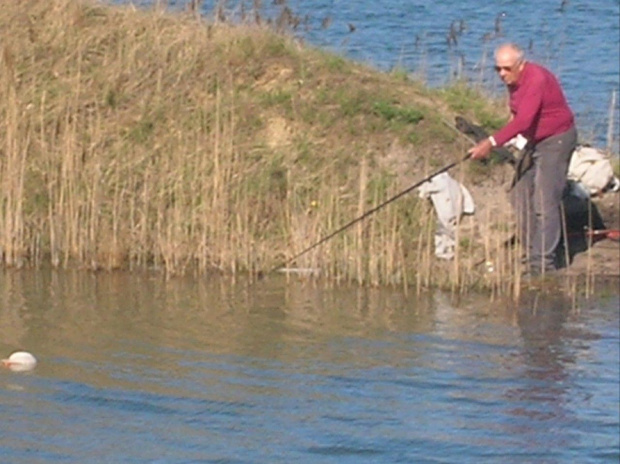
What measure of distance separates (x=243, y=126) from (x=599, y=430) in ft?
18.7

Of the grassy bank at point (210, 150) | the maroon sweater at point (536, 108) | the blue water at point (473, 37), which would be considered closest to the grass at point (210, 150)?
the grassy bank at point (210, 150)

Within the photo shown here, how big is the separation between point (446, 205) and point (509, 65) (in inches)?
Result: 58.4

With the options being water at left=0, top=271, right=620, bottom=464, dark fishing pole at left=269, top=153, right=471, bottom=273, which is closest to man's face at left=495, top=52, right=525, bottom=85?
dark fishing pole at left=269, top=153, right=471, bottom=273

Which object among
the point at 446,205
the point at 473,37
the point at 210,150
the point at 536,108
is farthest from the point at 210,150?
the point at 473,37

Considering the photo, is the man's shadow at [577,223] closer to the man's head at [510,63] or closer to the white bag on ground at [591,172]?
the white bag on ground at [591,172]

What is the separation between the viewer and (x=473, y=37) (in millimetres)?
16422

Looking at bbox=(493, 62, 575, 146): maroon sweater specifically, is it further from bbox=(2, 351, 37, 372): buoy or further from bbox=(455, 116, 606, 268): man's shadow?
bbox=(2, 351, 37, 372): buoy

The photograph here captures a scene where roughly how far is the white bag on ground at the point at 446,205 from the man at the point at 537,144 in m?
0.49

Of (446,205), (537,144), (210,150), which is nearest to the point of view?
(537,144)

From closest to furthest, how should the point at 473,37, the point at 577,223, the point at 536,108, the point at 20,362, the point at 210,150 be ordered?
1. the point at 20,362
2. the point at 536,108
3. the point at 577,223
4. the point at 210,150
5. the point at 473,37

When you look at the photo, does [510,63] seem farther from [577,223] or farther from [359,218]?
[577,223]

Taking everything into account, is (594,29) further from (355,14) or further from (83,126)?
(83,126)

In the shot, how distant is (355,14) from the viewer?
17172 millimetres

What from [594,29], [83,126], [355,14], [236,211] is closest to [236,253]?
[236,211]
